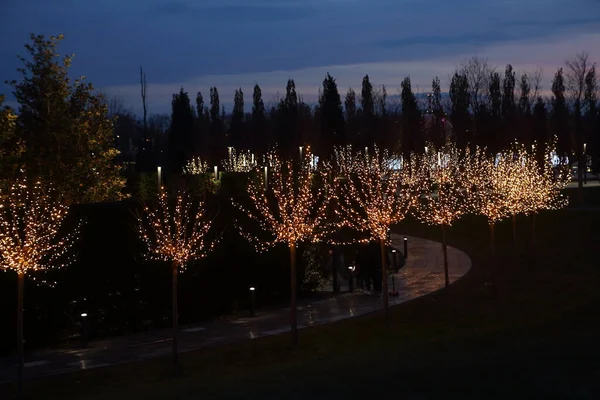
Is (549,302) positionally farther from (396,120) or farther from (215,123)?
(215,123)

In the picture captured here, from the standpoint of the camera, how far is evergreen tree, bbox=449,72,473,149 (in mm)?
63625

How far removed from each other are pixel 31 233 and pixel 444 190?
1957cm

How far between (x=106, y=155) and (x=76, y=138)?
1060 mm

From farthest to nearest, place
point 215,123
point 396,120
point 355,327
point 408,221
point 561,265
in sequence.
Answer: point 215,123
point 396,120
point 408,221
point 561,265
point 355,327

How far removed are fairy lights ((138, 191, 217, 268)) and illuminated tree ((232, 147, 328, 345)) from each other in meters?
1.71

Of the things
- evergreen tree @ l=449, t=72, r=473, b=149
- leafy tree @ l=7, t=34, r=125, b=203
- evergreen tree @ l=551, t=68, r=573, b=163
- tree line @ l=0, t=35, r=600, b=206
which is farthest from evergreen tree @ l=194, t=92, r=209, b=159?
leafy tree @ l=7, t=34, r=125, b=203

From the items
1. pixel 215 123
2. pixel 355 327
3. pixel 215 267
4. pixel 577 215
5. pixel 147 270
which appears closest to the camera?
pixel 355 327

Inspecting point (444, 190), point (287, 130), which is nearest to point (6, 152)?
point (444, 190)

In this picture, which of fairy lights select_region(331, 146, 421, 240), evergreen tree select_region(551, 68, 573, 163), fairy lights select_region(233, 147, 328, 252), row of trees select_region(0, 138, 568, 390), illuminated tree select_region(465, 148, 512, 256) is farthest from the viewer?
evergreen tree select_region(551, 68, 573, 163)

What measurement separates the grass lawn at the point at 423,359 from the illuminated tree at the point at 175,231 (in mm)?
1386

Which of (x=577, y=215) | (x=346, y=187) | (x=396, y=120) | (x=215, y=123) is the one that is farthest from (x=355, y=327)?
(x=215, y=123)

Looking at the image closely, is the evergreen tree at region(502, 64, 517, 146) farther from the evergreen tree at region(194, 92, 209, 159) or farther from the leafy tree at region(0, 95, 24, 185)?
the leafy tree at region(0, 95, 24, 185)

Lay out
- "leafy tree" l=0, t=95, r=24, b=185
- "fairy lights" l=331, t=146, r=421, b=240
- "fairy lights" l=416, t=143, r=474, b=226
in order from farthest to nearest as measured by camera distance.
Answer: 1. "fairy lights" l=416, t=143, r=474, b=226
2. "leafy tree" l=0, t=95, r=24, b=185
3. "fairy lights" l=331, t=146, r=421, b=240

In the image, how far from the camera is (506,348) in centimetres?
1352
